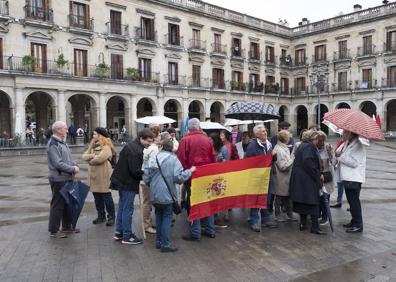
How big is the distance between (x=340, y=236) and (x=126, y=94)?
26.1m

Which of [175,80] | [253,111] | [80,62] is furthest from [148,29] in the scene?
[253,111]

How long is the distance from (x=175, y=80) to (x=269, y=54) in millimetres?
14381

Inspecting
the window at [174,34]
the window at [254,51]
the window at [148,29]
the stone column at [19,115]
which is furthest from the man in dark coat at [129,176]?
the window at [254,51]

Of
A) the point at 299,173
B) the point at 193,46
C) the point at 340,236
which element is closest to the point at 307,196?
the point at 299,173

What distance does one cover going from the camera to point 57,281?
440cm

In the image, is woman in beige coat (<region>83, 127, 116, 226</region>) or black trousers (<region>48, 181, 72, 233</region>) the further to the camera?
woman in beige coat (<region>83, 127, 116, 226</region>)

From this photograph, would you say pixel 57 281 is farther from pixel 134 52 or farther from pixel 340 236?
pixel 134 52

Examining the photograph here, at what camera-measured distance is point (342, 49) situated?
133 ft

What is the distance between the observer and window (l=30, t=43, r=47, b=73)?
25.9 metres

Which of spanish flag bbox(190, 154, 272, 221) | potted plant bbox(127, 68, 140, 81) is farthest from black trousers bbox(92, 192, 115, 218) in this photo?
potted plant bbox(127, 68, 140, 81)

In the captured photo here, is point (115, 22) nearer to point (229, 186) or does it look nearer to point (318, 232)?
point (229, 186)

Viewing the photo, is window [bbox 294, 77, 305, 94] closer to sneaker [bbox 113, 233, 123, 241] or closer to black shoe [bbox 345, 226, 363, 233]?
black shoe [bbox 345, 226, 363, 233]

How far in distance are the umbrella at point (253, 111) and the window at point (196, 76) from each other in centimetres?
2612

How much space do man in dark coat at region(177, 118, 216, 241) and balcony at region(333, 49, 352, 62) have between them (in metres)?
38.5
